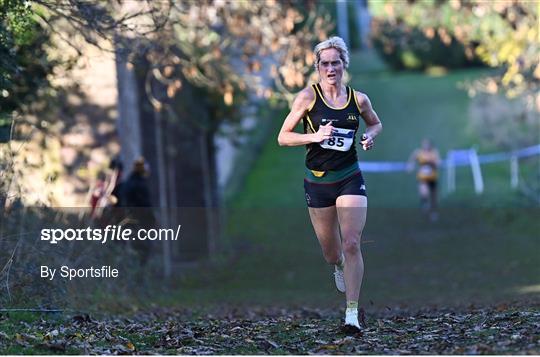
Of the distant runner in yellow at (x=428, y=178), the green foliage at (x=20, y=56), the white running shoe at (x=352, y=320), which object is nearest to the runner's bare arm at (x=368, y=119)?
the white running shoe at (x=352, y=320)

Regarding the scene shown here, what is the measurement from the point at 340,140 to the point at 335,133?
0.22 ft

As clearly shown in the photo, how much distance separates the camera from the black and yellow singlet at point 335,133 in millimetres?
9547

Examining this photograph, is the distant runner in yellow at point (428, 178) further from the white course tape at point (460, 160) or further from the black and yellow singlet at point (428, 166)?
the white course tape at point (460, 160)

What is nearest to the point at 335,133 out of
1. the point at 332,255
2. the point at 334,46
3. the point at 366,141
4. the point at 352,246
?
the point at 366,141

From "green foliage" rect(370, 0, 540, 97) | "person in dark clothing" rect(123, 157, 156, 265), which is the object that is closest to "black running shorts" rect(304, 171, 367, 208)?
"person in dark clothing" rect(123, 157, 156, 265)

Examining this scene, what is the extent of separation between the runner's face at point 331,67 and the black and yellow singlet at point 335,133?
14cm

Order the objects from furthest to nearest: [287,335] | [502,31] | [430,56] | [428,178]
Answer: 1. [430,56]
2. [428,178]
3. [502,31]
4. [287,335]

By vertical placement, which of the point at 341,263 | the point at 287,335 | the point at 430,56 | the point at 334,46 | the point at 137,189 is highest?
the point at 430,56

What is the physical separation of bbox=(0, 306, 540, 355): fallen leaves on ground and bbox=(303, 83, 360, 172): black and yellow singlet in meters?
1.28

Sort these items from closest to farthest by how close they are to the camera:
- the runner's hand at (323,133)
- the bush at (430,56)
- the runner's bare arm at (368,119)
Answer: the runner's hand at (323,133) < the runner's bare arm at (368,119) < the bush at (430,56)

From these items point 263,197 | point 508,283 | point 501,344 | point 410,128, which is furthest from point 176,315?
point 410,128

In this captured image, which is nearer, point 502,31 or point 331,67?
point 331,67

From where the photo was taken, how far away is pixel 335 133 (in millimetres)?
9508

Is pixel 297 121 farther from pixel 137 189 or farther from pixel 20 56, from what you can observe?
pixel 137 189
